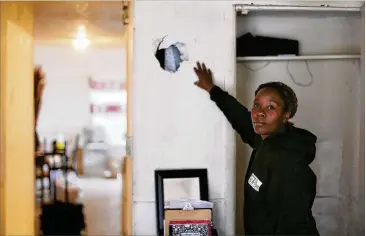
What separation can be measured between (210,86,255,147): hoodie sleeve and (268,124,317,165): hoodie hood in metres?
0.32

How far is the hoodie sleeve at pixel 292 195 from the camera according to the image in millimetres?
2416

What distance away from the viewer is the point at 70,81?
9.57m

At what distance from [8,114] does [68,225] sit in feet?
6.00

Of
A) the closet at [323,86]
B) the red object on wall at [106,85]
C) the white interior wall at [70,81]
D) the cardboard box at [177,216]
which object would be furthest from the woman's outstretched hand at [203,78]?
the red object on wall at [106,85]

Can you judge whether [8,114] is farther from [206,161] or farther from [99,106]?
[99,106]

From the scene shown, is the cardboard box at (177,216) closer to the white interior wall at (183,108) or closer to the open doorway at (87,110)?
the white interior wall at (183,108)

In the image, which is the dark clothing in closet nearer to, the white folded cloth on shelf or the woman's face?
the woman's face

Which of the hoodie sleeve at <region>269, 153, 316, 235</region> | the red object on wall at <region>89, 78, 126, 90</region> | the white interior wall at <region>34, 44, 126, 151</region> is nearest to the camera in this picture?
the hoodie sleeve at <region>269, 153, 316, 235</region>

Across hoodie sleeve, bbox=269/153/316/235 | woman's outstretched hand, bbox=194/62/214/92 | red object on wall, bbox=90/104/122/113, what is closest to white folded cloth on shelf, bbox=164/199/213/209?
hoodie sleeve, bbox=269/153/316/235

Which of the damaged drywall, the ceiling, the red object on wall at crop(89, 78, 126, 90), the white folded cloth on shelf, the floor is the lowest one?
the floor

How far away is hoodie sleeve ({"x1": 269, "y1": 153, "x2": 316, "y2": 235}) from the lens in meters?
2.42

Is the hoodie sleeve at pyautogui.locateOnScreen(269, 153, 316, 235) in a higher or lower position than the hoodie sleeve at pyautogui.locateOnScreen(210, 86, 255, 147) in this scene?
lower

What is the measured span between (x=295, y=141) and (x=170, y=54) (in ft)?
2.90

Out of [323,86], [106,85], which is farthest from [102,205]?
[323,86]
